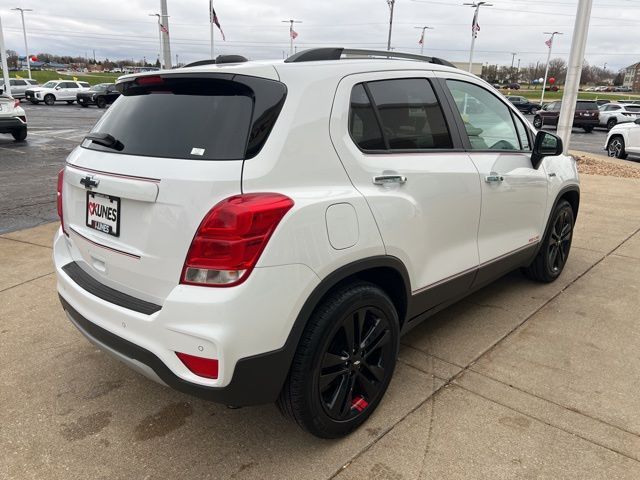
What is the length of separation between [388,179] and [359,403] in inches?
44.6

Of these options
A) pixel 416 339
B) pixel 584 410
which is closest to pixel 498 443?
pixel 584 410

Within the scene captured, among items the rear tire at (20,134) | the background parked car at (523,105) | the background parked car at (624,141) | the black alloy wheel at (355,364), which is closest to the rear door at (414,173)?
the black alloy wheel at (355,364)

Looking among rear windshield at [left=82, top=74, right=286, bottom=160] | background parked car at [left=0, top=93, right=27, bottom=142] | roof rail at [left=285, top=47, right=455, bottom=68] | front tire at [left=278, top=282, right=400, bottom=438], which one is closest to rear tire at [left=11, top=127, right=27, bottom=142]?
background parked car at [left=0, top=93, right=27, bottom=142]

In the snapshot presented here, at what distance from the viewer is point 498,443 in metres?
2.57

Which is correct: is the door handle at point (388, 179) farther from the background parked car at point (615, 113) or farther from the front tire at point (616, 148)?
the background parked car at point (615, 113)

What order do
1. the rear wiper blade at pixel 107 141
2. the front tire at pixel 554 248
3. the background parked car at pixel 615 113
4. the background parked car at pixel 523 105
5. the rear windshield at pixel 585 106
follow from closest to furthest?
the rear wiper blade at pixel 107 141
the front tire at pixel 554 248
the rear windshield at pixel 585 106
the background parked car at pixel 615 113
the background parked car at pixel 523 105

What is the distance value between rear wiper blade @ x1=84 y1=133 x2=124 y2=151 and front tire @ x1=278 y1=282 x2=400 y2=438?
4.02 ft

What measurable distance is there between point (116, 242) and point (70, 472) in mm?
1052

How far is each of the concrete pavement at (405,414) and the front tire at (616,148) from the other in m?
13.9

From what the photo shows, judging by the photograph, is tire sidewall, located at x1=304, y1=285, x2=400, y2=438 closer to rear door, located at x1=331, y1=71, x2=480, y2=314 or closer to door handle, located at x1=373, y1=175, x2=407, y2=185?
rear door, located at x1=331, y1=71, x2=480, y2=314

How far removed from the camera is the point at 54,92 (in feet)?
115

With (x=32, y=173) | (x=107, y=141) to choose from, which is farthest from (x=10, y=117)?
(x=107, y=141)

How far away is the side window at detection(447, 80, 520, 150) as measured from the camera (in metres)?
3.35

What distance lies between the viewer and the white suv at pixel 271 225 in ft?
6.79
